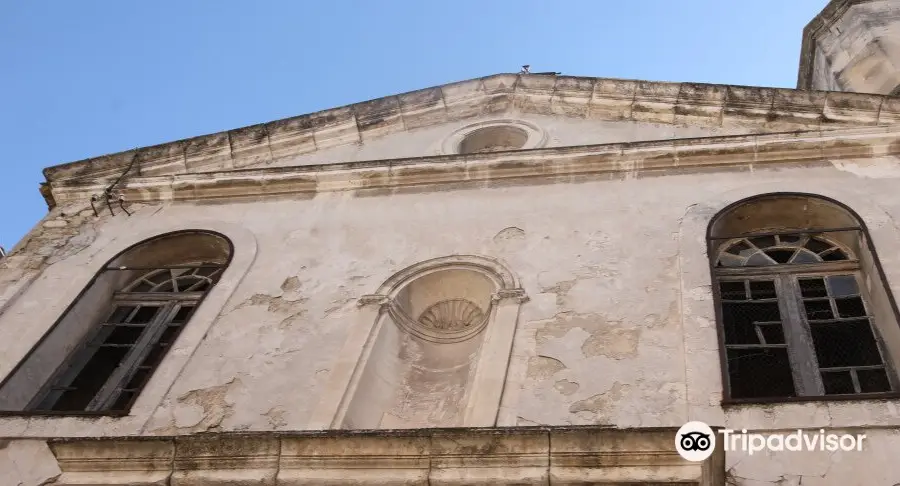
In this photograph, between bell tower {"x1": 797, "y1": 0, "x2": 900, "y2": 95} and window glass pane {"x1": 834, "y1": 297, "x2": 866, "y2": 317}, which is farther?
bell tower {"x1": 797, "y1": 0, "x2": 900, "y2": 95}

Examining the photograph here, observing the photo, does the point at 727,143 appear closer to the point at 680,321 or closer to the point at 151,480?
the point at 680,321

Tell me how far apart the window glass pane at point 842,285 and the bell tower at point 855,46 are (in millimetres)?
4641

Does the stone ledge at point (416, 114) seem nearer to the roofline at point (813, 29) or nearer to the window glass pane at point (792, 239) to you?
the window glass pane at point (792, 239)

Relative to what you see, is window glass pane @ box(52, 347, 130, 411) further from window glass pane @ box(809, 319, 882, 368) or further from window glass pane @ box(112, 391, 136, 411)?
window glass pane @ box(809, 319, 882, 368)

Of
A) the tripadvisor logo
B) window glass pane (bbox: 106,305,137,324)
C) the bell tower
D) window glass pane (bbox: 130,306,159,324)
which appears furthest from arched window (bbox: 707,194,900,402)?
window glass pane (bbox: 106,305,137,324)

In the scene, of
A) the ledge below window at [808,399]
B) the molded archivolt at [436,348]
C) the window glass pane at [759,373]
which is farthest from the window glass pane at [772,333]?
the molded archivolt at [436,348]

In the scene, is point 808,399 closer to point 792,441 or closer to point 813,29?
point 792,441

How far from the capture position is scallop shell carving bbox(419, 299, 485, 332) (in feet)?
25.5

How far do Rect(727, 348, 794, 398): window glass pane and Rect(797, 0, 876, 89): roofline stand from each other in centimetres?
718

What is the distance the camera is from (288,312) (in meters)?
7.53

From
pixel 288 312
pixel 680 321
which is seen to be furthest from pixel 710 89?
pixel 288 312

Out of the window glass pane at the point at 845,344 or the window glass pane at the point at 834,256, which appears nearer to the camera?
the window glass pane at the point at 845,344

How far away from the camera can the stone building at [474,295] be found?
523cm

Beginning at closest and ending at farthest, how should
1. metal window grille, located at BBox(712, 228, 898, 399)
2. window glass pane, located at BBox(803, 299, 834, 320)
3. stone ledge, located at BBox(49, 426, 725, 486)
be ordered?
stone ledge, located at BBox(49, 426, 725, 486) < metal window grille, located at BBox(712, 228, 898, 399) < window glass pane, located at BBox(803, 299, 834, 320)
